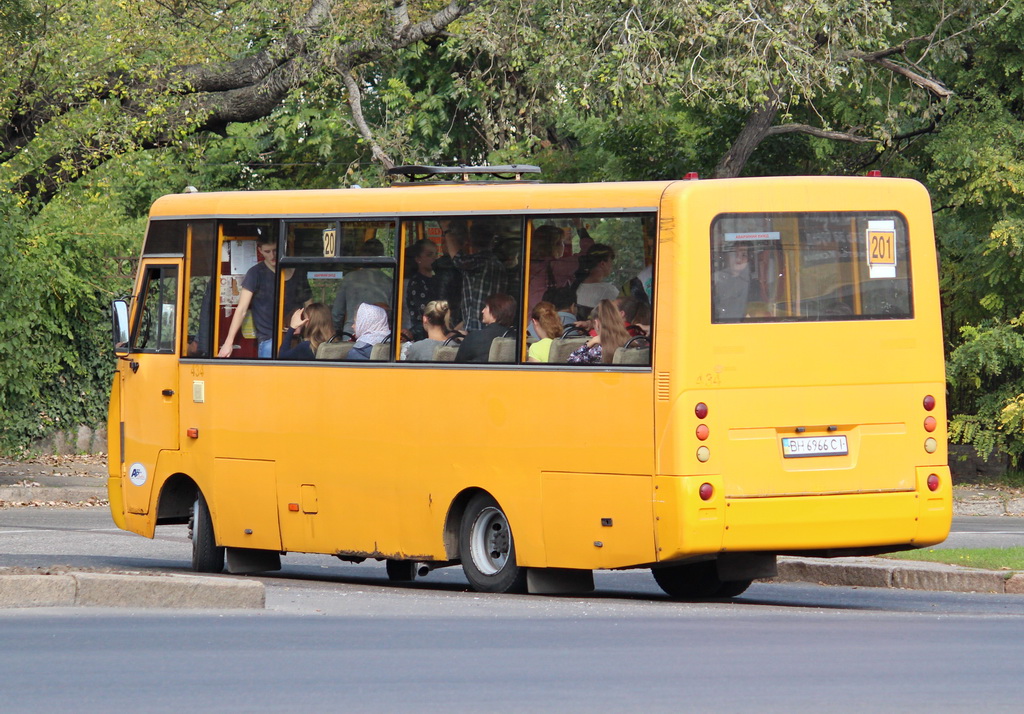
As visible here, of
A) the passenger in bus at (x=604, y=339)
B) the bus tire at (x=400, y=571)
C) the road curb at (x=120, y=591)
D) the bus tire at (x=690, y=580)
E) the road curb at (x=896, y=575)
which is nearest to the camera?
the road curb at (x=120, y=591)

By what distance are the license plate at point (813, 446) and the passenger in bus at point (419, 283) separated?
2.87m

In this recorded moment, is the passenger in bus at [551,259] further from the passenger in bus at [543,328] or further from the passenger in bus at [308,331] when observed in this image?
the passenger in bus at [308,331]

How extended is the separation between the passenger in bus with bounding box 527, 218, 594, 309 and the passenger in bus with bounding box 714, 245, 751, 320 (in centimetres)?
103

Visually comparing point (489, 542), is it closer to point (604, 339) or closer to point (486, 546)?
point (486, 546)

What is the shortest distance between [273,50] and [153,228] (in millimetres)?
12350

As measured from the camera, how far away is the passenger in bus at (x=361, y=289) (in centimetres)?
1337

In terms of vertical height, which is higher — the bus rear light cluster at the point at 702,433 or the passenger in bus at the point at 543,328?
the passenger in bus at the point at 543,328

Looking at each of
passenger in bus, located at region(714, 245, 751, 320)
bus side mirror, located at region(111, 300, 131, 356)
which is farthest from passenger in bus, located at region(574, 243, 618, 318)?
bus side mirror, located at region(111, 300, 131, 356)

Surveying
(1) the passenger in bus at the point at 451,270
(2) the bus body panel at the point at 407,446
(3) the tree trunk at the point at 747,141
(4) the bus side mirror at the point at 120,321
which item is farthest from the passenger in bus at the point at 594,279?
(3) the tree trunk at the point at 747,141

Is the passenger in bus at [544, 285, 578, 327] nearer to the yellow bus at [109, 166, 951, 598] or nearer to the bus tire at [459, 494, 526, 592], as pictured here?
the yellow bus at [109, 166, 951, 598]

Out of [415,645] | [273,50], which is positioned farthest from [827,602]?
[273,50]

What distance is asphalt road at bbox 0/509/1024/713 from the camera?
774cm

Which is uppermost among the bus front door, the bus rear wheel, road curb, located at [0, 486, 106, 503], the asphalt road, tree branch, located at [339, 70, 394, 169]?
tree branch, located at [339, 70, 394, 169]

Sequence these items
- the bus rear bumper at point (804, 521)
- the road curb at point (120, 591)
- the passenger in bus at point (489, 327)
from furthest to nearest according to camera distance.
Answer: the passenger in bus at point (489, 327) < the bus rear bumper at point (804, 521) < the road curb at point (120, 591)
